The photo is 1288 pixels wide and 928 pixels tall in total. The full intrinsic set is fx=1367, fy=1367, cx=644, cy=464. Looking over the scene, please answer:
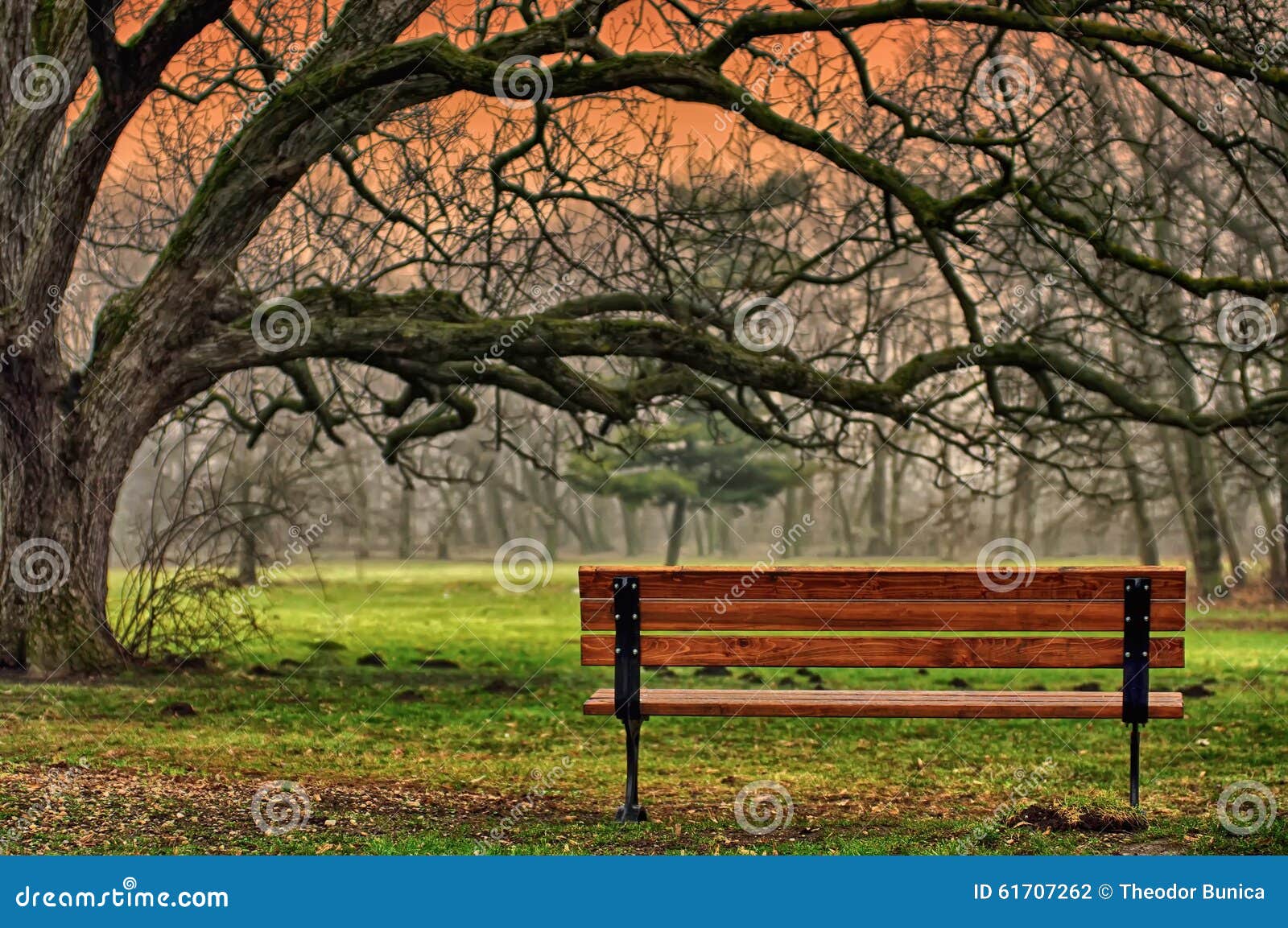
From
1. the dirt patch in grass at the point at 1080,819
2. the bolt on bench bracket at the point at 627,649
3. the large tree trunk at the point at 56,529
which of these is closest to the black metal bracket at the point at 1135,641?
the dirt patch in grass at the point at 1080,819

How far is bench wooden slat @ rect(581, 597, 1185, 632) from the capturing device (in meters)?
5.72

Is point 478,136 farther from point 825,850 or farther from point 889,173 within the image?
point 825,850

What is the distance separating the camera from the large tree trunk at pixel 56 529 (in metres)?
Answer: 10.4

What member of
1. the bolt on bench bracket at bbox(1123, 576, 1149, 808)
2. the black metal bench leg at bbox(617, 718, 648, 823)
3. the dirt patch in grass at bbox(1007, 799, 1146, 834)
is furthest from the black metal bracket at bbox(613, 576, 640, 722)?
the bolt on bench bracket at bbox(1123, 576, 1149, 808)

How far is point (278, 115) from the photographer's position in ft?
31.6

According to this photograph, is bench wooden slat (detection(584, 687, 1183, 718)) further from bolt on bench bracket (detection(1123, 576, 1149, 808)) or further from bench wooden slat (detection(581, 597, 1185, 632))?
bench wooden slat (detection(581, 597, 1185, 632))

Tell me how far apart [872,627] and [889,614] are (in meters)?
0.09

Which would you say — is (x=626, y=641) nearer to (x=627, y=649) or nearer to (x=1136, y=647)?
(x=627, y=649)

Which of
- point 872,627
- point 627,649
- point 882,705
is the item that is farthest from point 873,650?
point 627,649

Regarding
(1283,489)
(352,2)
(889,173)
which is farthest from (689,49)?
(1283,489)

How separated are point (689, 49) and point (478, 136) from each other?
2044 mm

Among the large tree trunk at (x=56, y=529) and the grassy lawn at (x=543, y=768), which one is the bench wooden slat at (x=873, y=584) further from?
the large tree trunk at (x=56, y=529)

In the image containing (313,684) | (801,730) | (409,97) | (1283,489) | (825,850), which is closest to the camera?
(825,850)

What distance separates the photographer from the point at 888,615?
19.0ft
